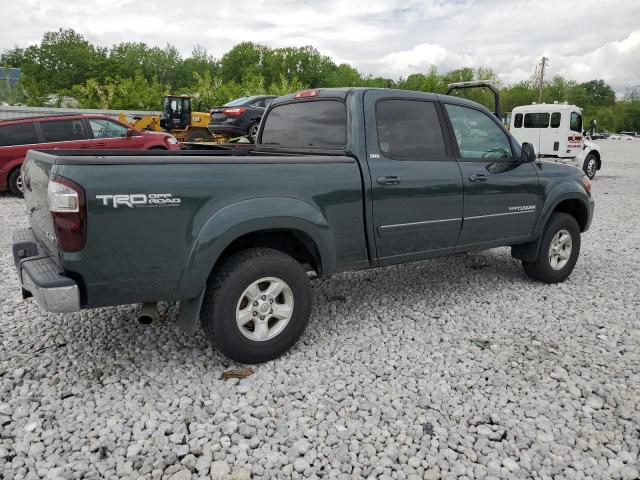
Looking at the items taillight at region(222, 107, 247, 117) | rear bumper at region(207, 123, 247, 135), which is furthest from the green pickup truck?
taillight at region(222, 107, 247, 117)

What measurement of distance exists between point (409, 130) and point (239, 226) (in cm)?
178

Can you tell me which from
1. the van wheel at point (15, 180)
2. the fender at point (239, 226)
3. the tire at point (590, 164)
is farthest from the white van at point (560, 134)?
the fender at point (239, 226)

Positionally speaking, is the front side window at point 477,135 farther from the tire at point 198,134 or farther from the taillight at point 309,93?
the tire at point 198,134

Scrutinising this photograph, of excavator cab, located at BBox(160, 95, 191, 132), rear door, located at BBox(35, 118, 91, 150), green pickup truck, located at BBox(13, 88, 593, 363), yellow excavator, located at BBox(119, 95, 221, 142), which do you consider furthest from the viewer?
excavator cab, located at BBox(160, 95, 191, 132)

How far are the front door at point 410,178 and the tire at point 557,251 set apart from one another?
1.32 meters

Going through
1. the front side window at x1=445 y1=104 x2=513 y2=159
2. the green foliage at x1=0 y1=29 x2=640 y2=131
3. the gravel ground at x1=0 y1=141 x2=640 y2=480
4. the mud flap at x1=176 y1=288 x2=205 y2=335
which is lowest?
the gravel ground at x1=0 y1=141 x2=640 y2=480

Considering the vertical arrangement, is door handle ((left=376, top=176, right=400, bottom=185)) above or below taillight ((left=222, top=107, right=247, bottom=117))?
below

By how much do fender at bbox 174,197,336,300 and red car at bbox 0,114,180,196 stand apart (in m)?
8.03

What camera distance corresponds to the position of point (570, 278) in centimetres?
560

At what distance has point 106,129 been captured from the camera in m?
11.4

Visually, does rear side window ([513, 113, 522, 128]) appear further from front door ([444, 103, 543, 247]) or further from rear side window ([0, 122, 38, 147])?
rear side window ([0, 122, 38, 147])

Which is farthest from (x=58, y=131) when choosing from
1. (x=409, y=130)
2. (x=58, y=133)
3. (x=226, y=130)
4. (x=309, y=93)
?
(x=409, y=130)

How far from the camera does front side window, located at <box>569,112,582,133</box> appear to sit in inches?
632

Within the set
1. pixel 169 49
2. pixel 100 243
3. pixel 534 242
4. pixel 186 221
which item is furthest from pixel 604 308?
pixel 169 49
